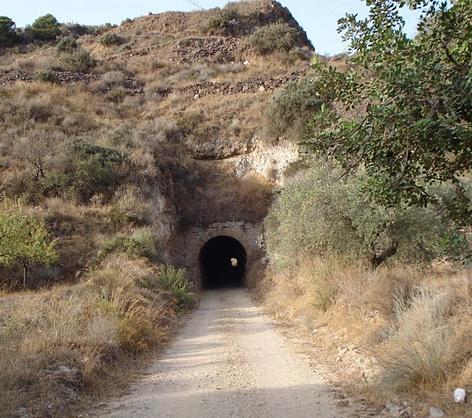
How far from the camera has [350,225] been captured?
1257cm

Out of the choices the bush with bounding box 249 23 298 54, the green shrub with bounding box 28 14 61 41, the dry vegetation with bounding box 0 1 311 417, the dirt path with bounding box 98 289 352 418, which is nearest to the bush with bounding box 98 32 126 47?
the dry vegetation with bounding box 0 1 311 417

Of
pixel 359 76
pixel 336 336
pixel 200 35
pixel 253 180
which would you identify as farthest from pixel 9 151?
pixel 200 35

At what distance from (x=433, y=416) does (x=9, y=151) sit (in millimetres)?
25355

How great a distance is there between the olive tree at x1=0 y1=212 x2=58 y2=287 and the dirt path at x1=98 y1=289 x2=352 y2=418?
633cm

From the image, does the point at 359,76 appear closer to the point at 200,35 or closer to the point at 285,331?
the point at 285,331

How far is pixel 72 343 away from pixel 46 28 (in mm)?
55543

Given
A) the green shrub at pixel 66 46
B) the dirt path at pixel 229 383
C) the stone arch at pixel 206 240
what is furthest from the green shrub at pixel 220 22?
the dirt path at pixel 229 383

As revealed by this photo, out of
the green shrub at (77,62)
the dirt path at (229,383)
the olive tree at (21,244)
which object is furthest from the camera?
the green shrub at (77,62)

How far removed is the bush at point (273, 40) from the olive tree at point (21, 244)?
33.1 metres

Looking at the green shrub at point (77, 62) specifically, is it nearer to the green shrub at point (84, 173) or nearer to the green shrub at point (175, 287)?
the green shrub at point (84, 173)

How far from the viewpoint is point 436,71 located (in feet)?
13.6

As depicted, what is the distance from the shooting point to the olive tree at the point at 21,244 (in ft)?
48.0

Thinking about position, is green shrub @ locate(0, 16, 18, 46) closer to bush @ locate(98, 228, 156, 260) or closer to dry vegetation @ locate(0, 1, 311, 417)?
dry vegetation @ locate(0, 1, 311, 417)

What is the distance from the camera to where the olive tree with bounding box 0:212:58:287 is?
576 inches
